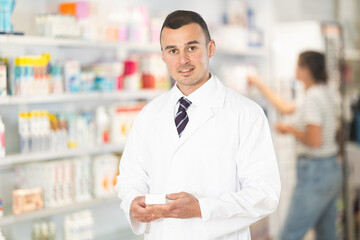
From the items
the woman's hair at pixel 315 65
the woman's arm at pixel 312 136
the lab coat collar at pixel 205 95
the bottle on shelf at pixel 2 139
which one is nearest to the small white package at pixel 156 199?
the lab coat collar at pixel 205 95

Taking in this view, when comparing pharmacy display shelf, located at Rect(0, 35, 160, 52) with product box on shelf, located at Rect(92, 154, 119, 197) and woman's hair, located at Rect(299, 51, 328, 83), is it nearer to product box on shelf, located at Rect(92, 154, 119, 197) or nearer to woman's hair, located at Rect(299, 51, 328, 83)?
product box on shelf, located at Rect(92, 154, 119, 197)

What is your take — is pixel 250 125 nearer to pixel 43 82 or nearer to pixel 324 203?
pixel 43 82

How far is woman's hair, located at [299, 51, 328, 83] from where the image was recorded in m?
3.97

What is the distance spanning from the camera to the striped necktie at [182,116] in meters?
1.98

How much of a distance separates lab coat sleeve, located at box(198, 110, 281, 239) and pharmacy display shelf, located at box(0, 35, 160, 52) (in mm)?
1448

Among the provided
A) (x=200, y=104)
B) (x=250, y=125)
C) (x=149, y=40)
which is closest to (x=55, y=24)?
(x=149, y=40)

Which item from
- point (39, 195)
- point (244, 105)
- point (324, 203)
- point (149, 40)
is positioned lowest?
point (324, 203)

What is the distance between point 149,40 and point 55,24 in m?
0.90

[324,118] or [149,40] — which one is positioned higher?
[149,40]

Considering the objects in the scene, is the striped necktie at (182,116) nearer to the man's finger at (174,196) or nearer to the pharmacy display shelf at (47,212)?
the man's finger at (174,196)

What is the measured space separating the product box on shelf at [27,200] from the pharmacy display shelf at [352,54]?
364cm

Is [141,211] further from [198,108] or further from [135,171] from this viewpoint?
[198,108]

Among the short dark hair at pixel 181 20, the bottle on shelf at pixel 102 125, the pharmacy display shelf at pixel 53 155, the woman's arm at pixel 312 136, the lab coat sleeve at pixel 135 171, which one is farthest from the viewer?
the woman's arm at pixel 312 136

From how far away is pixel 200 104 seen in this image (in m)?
1.97
